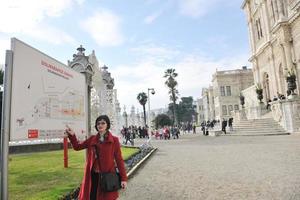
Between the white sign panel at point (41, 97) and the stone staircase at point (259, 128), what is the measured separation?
24.8 m

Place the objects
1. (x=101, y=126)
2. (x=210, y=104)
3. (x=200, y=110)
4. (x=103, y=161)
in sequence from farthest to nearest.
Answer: (x=200, y=110) < (x=210, y=104) < (x=101, y=126) < (x=103, y=161)

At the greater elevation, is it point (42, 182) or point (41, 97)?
point (41, 97)

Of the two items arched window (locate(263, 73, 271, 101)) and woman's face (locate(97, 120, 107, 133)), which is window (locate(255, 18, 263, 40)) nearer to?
arched window (locate(263, 73, 271, 101))

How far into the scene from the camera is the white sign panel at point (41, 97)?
4.10m

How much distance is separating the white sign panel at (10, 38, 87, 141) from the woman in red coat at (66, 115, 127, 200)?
91cm

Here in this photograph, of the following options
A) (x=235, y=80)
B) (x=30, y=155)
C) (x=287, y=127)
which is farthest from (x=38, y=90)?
(x=235, y=80)

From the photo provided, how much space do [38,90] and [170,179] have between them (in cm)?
486

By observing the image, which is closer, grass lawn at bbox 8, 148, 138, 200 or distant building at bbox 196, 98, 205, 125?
grass lawn at bbox 8, 148, 138, 200

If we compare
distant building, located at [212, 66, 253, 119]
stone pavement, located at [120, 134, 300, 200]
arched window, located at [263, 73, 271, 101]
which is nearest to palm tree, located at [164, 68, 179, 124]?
distant building, located at [212, 66, 253, 119]

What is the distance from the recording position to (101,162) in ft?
13.1

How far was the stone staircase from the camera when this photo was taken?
90.6ft

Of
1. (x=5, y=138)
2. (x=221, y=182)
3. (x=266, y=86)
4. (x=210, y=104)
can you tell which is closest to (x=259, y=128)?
(x=266, y=86)

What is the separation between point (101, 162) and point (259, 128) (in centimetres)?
2806

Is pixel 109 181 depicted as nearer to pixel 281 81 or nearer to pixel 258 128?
pixel 258 128
